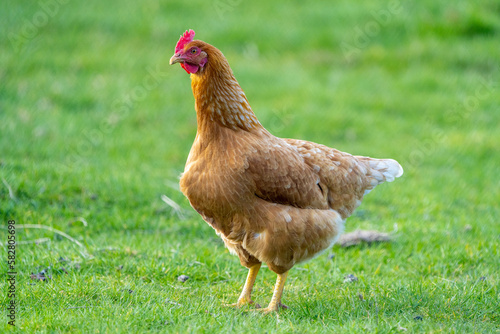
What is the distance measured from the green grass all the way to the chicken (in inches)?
20.1

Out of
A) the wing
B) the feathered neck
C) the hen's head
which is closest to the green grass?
the wing

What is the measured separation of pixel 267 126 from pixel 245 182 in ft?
16.4

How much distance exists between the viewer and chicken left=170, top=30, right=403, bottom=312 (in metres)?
4.12

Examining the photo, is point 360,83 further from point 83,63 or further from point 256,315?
point 256,315

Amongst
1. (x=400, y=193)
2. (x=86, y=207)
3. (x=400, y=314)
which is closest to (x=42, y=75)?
(x=86, y=207)

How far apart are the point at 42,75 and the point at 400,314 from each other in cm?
783

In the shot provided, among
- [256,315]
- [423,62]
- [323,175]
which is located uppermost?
[423,62]

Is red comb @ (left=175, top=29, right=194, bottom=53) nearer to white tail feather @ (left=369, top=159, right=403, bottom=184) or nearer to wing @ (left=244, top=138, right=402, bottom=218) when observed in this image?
wing @ (left=244, top=138, right=402, bottom=218)

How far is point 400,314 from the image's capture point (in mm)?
4211

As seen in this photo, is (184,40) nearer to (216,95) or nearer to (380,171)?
(216,95)

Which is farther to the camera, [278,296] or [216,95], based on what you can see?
[278,296]

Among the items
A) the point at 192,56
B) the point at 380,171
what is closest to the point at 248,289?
the point at 380,171

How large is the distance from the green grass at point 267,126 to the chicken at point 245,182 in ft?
1.68

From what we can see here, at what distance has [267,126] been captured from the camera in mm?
9062
